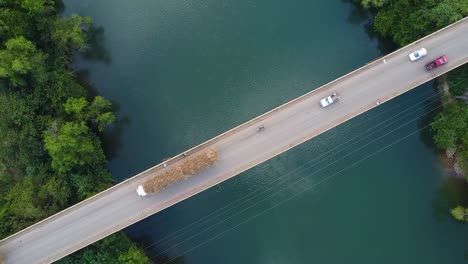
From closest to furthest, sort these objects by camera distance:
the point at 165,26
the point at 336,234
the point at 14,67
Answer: the point at 14,67
the point at 336,234
the point at 165,26

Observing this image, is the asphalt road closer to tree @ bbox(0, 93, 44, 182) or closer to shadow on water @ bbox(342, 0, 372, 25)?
tree @ bbox(0, 93, 44, 182)

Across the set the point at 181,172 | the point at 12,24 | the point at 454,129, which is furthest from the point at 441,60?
the point at 12,24

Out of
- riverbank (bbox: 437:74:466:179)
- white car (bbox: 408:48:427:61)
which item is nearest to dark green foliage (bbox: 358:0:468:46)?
white car (bbox: 408:48:427:61)

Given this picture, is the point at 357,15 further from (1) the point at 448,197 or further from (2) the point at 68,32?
(2) the point at 68,32

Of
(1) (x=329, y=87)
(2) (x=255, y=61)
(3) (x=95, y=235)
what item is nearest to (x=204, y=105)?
(2) (x=255, y=61)

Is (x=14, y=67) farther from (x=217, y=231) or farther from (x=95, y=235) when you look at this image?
(x=217, y=231)
